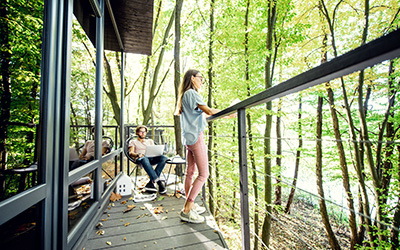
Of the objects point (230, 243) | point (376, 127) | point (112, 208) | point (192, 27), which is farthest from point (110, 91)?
point (376, 127)

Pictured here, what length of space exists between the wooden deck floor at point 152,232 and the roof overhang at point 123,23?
2.18 metres

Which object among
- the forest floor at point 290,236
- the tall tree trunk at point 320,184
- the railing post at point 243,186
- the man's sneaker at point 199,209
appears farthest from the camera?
the forest floor at point 290,236

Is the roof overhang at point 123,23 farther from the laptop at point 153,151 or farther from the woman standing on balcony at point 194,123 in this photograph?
the laptop at point 153,151

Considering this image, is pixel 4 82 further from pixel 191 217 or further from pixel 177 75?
pixel 177 75

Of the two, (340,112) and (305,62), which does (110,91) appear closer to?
(305,62)

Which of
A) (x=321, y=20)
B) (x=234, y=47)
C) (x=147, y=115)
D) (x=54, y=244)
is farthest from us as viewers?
(x=147, y=115)

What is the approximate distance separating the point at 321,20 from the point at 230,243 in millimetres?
8928

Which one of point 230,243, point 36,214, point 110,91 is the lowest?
point 230,243

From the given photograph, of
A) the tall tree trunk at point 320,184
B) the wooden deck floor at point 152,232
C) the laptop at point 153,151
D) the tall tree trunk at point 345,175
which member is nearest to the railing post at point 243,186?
the wooden deck floor at point 152,232

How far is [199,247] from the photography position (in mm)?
1688

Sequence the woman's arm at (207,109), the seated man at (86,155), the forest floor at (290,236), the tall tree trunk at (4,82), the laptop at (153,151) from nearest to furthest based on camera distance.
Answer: the tall tree trunk at (4,82), the seated man at (86,155), the woman's arm at (207,109), the laptop at (153,151), the forest floor at (290,236)

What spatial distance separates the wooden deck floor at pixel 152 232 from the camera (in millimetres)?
1722

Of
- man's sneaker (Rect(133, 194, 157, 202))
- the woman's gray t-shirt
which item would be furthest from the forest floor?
the woman's gray t-shirt

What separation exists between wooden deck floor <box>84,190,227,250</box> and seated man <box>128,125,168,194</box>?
1.88 feet
